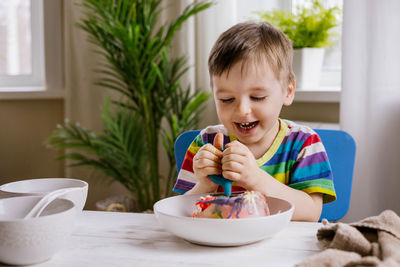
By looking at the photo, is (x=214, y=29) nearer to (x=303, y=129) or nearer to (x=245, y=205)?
(x=303, y=129)

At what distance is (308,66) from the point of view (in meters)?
2.37

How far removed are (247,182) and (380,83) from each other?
1234mm

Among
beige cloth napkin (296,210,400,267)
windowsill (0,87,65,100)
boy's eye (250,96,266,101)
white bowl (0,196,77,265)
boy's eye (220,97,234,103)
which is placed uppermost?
boy's eye (250,96,266,101)

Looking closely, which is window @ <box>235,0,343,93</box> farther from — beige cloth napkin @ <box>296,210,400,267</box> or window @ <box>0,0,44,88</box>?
beige cloth napkin @ <box>296,210,400,267</box>

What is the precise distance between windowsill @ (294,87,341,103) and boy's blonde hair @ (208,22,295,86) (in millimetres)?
1129

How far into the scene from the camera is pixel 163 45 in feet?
7.55

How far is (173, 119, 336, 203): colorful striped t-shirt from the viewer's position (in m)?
1.13

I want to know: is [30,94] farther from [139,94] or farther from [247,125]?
[247,125]

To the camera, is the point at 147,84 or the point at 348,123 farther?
the point at 147,84

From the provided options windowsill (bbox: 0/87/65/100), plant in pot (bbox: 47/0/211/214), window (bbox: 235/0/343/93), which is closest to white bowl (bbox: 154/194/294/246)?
plant in pot (bbox: 47/0/211/214)

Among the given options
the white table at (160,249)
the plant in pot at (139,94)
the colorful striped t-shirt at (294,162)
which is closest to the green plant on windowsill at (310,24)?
the plant in pot at (139,94)

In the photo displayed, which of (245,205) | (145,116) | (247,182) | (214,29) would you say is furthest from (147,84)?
(245,205)

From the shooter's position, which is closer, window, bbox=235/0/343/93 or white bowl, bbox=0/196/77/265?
white bowl, bbox=0/196/77/265

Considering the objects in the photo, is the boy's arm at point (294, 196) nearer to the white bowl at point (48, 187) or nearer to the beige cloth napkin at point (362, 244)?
the beige cloth napkin at point (362, 244)
